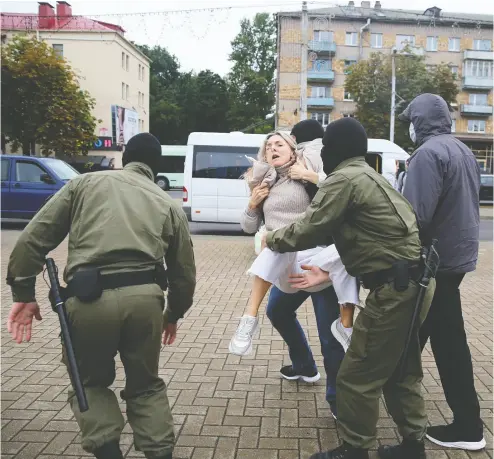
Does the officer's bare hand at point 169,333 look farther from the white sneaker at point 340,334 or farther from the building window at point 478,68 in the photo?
the building window at point 478,68

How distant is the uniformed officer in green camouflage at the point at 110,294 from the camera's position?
2625 millimetres

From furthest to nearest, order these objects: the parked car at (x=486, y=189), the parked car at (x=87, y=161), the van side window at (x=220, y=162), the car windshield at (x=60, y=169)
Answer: the parked car at (x=87, y=161) < the parked car at (x=486, y=189) < the van side window at (x=220, y=162) < the car windshield at (x=60, y=169)

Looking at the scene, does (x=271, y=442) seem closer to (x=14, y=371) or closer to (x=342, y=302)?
(x=342, y=302)

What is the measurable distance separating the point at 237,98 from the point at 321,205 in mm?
65762

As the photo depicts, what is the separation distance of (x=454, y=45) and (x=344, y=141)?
185ft

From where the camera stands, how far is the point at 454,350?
11.0 ft

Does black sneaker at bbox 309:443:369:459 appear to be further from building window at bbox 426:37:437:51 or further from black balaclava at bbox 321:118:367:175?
building window at bbox 426:37:437:51

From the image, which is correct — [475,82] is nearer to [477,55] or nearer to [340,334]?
[477,55]

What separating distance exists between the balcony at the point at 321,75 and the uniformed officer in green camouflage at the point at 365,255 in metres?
52.4

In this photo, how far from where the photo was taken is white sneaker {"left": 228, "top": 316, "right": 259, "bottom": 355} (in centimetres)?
360

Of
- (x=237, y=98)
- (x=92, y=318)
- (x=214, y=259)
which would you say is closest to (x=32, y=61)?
(x=214, y=259)

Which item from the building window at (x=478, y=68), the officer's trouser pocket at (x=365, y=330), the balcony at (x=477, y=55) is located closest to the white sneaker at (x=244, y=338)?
the officer's trouser pocket at (x=365, y=330)

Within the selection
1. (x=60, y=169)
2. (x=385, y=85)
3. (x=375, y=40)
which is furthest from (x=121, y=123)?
(x=60, y=169)

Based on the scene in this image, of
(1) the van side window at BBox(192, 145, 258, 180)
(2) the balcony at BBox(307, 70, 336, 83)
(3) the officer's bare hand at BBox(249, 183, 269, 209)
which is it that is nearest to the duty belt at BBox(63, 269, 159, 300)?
(3) the officer's bare hand at BBox(249, 183, 269, 209)
